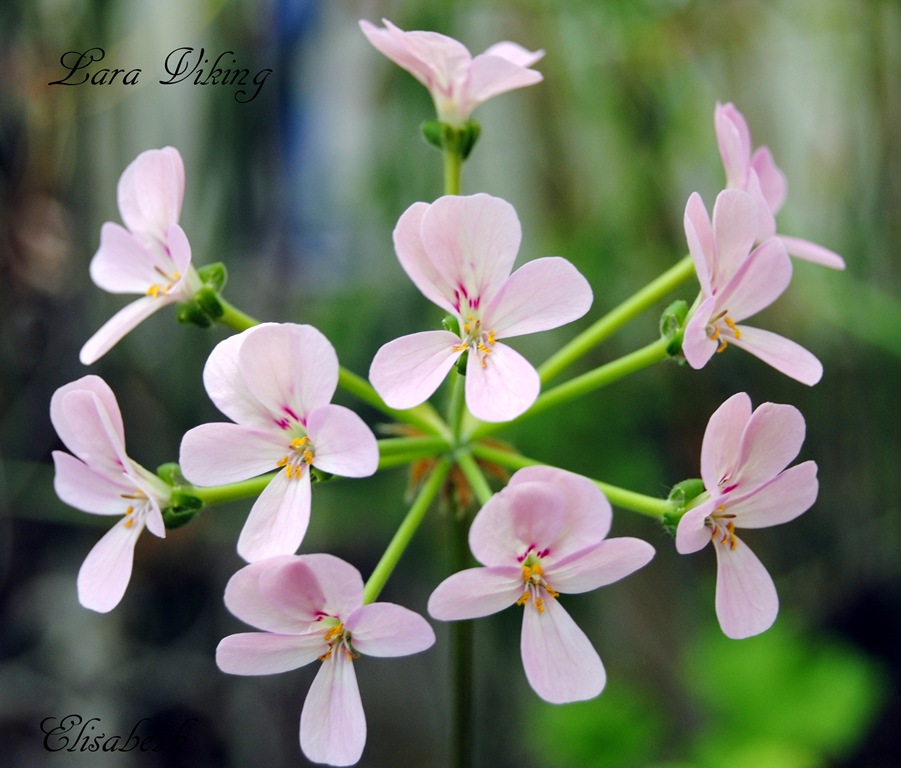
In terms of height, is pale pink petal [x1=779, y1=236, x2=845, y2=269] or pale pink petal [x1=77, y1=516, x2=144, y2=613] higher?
pale pink petal [x1=779, y1=236, x2=845, y2=269]

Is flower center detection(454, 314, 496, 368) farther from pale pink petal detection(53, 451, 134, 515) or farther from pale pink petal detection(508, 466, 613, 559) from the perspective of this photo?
pale pink petal detection(53, 451, 134, 515)

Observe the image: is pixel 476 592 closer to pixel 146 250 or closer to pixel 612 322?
pixel 612 322

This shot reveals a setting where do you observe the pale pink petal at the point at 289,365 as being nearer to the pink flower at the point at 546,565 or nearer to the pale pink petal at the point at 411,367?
the pale pink petal at the point at 411,367

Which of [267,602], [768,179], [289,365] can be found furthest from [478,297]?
[768,179]

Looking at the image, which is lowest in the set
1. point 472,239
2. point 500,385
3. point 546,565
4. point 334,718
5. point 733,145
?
point 334,718

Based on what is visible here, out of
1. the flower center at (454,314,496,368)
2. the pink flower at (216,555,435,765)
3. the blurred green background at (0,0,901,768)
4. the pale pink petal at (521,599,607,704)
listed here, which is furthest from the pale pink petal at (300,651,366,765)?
the blurred green background at (0,0,901,768)

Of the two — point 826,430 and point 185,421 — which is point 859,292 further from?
point 185,421
